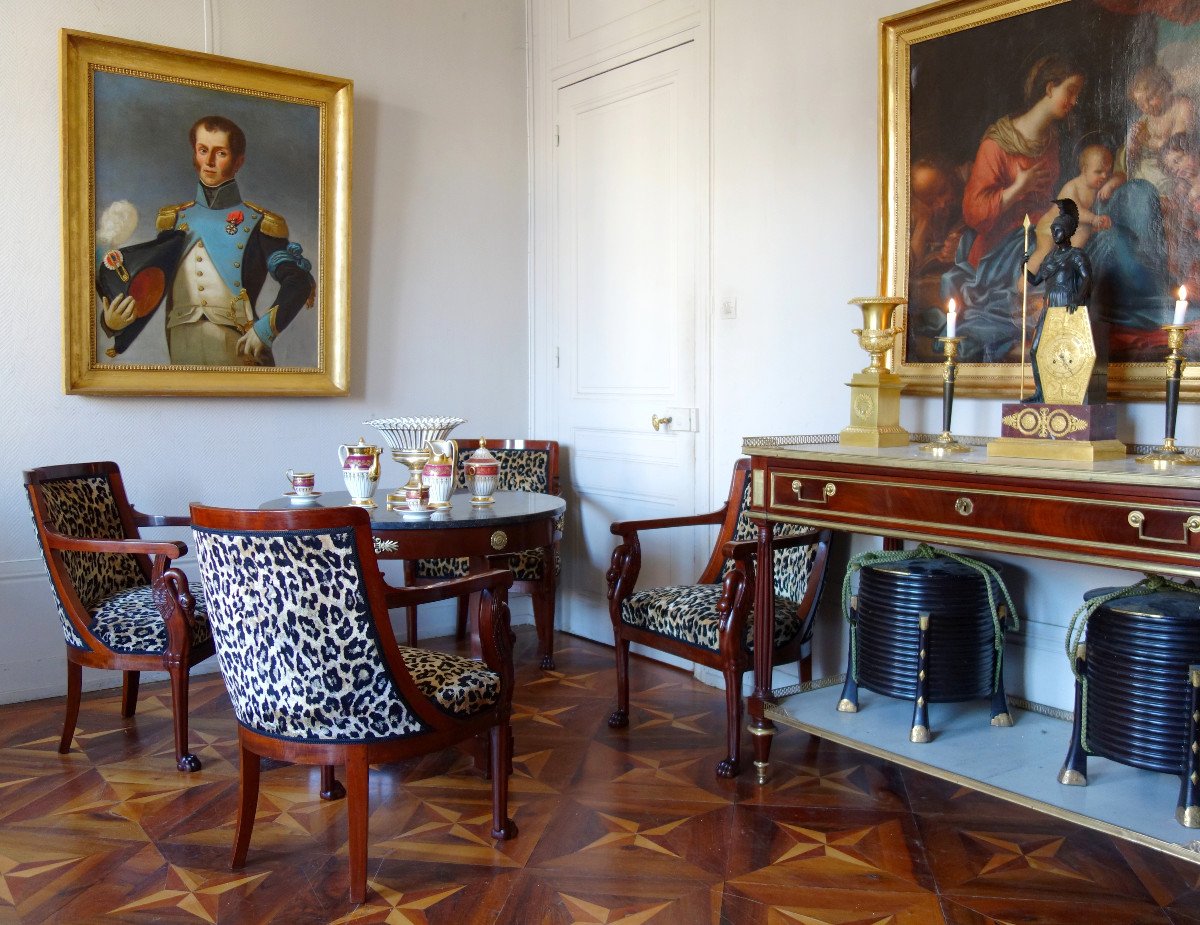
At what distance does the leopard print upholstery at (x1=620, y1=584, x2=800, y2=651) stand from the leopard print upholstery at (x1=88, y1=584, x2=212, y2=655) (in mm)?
1451

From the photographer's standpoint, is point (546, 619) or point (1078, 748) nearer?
point (1078, 748)

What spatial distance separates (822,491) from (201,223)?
2905 millimetres

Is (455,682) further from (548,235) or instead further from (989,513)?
(548,235)

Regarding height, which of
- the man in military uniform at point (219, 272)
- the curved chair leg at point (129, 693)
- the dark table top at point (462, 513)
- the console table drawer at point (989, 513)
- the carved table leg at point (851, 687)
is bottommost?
the curved chair leg at point (129, 693)

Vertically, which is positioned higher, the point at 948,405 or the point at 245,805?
the point at 948,405

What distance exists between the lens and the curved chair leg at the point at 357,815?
2.54 meters

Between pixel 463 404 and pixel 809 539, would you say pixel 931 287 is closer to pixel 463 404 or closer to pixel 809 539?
pixel 809 539

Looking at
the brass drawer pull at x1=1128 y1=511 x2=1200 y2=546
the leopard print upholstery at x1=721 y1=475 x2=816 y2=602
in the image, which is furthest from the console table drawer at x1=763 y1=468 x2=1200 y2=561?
the leopard print upholstery at x1=721 y1=475 x2=816 y2=602

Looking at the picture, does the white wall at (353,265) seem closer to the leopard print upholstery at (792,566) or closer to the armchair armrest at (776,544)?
the leopard print upholstery at (792,566)

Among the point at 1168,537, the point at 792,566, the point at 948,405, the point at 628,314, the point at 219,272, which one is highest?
the point at 219,272

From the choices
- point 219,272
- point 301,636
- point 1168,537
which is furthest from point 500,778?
point 219,272

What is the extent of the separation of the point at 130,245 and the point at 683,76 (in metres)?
2.41

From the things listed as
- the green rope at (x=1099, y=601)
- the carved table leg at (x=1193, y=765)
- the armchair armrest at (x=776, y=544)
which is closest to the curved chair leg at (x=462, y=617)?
the armchair armrest at (x=776, y=544)

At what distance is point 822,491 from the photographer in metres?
3.17
